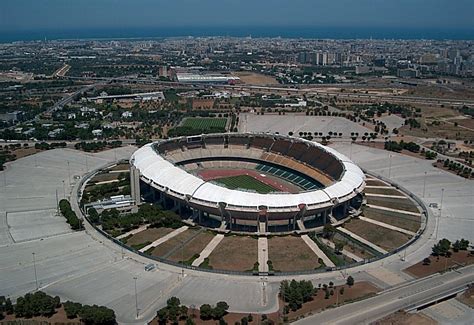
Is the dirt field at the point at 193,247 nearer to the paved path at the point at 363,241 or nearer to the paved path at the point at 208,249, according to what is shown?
the paved path at the point at 208,249

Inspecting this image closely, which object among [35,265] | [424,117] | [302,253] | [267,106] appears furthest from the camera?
[267,106]

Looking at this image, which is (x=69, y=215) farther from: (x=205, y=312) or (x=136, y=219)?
(x=205, y=312)

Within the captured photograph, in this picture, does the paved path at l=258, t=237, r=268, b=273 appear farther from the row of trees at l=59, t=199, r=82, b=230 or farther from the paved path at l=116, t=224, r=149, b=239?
the row of trees at l=59, t=199, r=82, b=230

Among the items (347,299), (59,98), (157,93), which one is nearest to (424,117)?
(157,93)

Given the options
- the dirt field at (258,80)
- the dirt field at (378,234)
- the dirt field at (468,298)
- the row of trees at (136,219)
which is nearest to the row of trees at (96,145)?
the row of trees at (136,219)

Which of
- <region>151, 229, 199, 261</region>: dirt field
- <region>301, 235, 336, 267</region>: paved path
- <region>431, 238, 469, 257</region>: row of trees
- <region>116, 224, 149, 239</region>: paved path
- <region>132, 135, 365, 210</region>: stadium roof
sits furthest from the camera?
<region>116, 224, 149, 239</region>: paved path

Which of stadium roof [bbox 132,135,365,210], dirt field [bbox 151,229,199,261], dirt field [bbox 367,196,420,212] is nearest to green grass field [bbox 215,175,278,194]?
stadium roof [bbox 132,135,365,210]

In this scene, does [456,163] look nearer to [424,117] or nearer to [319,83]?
[424,117]
